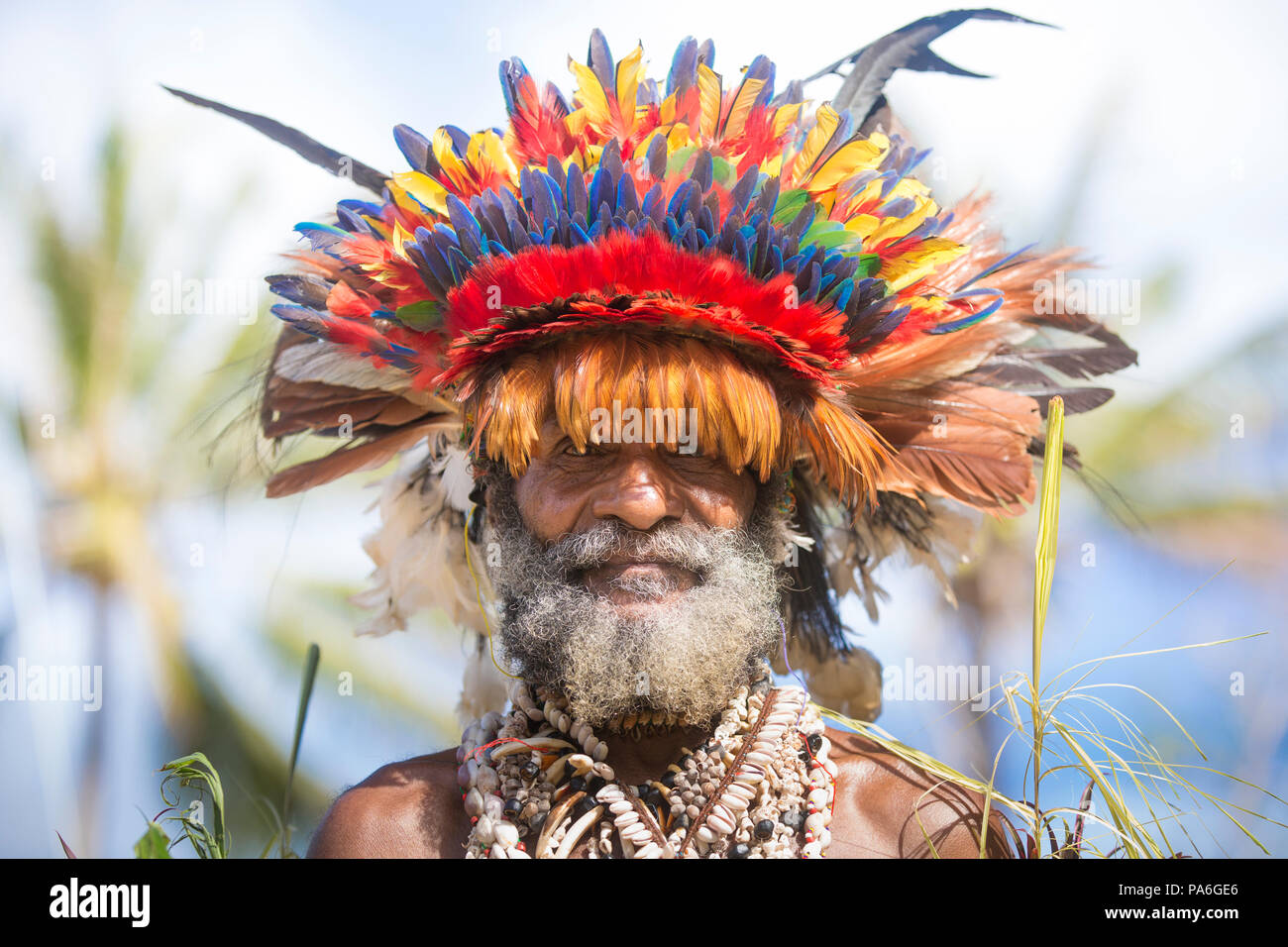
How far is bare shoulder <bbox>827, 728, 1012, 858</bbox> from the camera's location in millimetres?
2166

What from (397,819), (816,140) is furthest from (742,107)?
(397,819)

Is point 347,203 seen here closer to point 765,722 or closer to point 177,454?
point 765,722

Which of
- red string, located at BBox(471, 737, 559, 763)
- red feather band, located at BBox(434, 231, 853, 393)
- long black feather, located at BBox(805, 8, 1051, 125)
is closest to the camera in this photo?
red feather band, located at BBox(434, 231, 853, 393)

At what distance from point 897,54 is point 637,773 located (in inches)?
79.6

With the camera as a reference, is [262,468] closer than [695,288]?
No

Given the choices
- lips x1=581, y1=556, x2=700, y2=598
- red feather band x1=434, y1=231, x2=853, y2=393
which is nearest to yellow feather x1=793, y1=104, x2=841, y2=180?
red feather band x1=434, y1=231, x2=853, y2=393

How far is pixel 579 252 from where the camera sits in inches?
79.6

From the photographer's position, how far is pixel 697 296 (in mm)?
2057

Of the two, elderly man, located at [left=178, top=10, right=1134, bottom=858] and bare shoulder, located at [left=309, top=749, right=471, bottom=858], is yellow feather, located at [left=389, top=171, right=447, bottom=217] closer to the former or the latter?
elderly man, located at [left=178, top=10, right=1134, bottom=858]

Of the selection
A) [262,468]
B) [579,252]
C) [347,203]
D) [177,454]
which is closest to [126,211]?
[177,454]

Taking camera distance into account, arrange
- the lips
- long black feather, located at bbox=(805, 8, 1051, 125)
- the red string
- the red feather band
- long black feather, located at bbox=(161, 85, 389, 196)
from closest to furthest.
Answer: the red feather band < the lips < the red string < long black feather, located at bbox=(161, 85, 389, 196) < long black feather, located at bbox=(805, 8, 1051, 125)

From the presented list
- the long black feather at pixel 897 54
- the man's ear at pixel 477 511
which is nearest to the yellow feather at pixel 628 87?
the long black feather at pixel 897 54

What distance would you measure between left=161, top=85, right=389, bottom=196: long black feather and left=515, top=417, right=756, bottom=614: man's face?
0.90 metres

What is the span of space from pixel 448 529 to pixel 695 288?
3.78 feet
